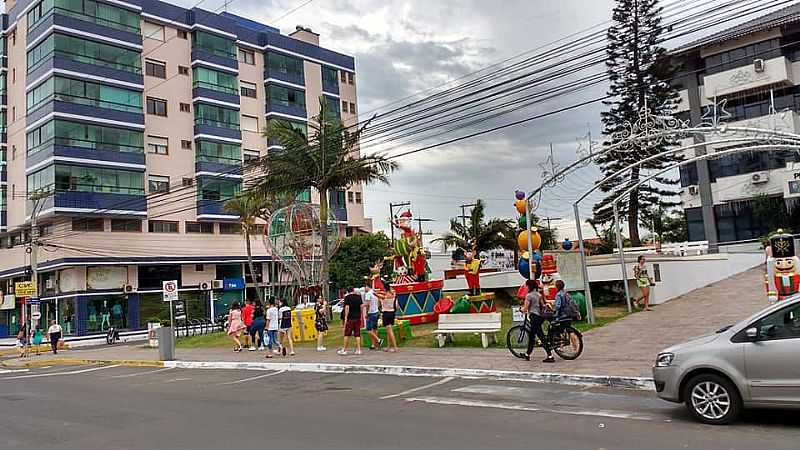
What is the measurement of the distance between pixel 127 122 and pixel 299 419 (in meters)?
43.8

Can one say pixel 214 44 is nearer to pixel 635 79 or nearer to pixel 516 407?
pixel 635 79

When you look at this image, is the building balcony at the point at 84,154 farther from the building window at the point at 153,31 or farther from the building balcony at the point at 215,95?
the building window at the point at 153,31

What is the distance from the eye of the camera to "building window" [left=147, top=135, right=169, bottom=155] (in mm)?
49969

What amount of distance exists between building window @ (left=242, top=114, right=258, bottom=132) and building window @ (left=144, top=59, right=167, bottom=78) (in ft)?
25.4

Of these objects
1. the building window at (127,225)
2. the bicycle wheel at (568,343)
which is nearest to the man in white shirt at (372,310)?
the bicycle wheel at (568,343)

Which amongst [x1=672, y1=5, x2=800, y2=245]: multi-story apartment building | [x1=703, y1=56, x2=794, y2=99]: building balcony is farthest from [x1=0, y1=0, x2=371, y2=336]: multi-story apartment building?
[x1=703, y1=56, x2=794, y2=99]: building balcony

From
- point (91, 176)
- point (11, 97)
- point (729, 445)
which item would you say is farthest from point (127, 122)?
point (729, 445)

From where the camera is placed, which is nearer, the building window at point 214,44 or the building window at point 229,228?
the building window at point 214,44

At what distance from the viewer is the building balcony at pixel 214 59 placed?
5288 centimetres

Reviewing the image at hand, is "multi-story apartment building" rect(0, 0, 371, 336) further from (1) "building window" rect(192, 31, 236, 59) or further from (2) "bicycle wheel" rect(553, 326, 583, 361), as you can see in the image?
(2) "bicycle wheel" rect(553, 326, 583, 361)

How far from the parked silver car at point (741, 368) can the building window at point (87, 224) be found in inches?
1761

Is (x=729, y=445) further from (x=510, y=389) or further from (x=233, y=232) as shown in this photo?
(x=233, y=232)

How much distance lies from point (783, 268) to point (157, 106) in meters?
45.9

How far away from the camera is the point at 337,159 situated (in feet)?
92.4
